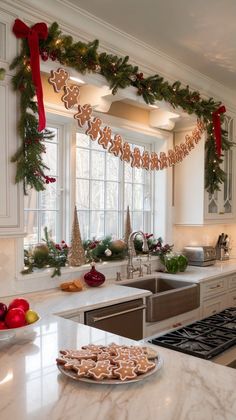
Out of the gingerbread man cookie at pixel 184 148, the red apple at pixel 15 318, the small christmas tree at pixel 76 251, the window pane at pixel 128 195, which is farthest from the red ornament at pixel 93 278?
the gingerbread man cookie at pixel 184 148

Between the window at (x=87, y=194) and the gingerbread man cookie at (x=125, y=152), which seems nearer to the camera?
the gingerbread man cookie at (x=125, y=152)

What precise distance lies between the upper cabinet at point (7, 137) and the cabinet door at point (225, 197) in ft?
7.39

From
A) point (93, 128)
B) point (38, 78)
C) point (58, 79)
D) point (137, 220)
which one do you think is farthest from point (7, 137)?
point (137, 220)

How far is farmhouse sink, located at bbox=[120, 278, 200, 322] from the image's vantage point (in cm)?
267

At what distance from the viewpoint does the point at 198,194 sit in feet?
12.6

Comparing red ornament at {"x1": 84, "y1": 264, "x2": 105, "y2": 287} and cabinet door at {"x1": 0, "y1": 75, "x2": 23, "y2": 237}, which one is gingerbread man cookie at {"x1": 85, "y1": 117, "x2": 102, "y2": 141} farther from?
red ornament at {"x1": 84, "y1": 264, "x2": 105, "y2": 287}

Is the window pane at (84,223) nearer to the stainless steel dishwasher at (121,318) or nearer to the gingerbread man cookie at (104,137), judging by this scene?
the gingerbread man cookie at (104,137)

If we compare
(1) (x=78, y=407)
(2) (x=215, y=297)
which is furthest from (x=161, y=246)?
(1) (x=78, y=407)

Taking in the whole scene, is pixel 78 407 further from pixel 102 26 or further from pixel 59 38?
pixel 102 26

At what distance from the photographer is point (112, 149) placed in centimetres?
281

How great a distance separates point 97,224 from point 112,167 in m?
0.57

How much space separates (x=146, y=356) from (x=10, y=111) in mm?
1520

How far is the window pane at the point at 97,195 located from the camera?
3.42 m

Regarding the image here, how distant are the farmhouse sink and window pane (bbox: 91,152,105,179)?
1.00 m
